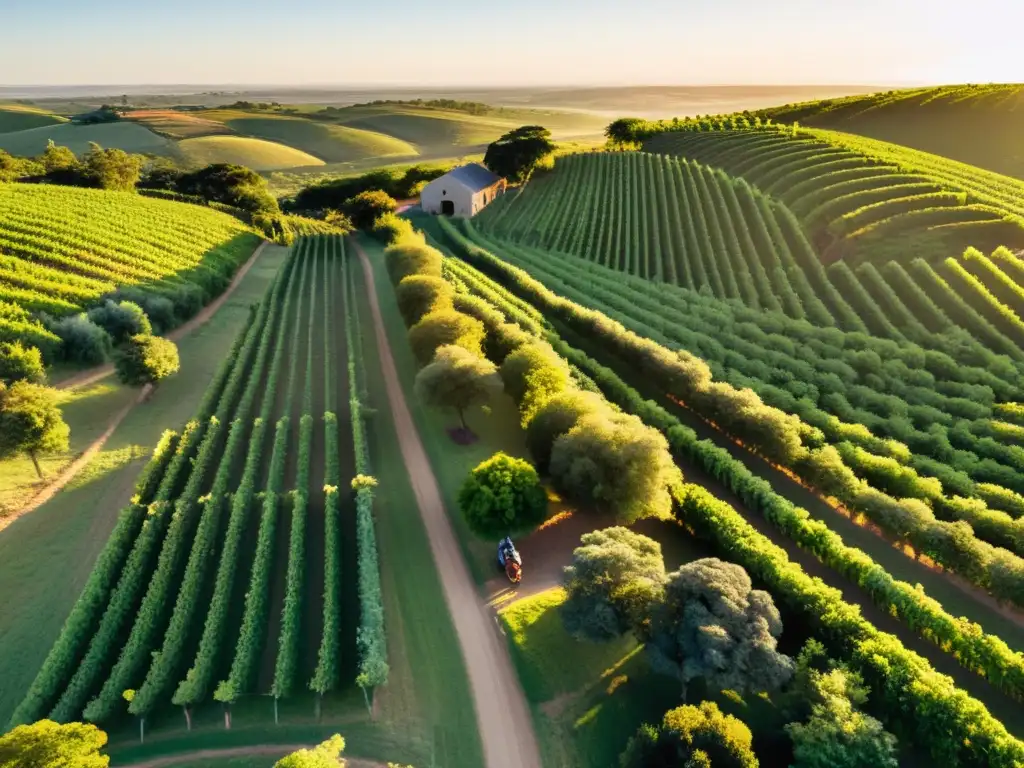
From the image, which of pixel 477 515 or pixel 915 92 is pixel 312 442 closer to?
pixel 477 515

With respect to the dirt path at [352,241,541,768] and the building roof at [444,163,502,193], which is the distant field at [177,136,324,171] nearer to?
the building roof at [444,163,502,193]

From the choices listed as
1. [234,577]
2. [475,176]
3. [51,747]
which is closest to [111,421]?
[234,577]

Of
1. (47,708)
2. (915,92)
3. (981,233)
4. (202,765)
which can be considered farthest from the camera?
(915,92)

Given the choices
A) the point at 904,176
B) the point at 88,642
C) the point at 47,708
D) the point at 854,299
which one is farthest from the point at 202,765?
the point at 904,176

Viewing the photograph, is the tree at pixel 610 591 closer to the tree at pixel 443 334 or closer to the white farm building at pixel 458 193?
the tree at pixel 443 334

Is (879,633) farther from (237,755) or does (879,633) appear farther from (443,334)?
(443,334)

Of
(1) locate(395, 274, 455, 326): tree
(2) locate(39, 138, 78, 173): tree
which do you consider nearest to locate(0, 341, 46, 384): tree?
(1) locate(395, 274, 455, 326): tree
